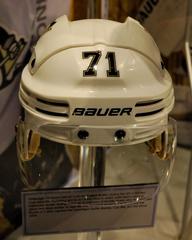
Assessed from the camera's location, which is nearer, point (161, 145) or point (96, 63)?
point (96, 63)

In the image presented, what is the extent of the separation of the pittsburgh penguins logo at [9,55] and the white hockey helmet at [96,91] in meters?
0.17

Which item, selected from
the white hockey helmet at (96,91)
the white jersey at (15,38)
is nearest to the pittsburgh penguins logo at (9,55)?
the white jersey at (15,38)

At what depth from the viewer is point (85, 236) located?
0.98 m

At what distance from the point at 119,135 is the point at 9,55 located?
0.34m

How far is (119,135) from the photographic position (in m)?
0.69

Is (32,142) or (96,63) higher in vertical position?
(96,63)

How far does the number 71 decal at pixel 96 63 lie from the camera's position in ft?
2.22

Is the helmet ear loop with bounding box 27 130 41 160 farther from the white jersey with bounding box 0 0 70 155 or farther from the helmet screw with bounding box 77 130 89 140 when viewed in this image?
the white jersey with bounding box 0 0 70 155

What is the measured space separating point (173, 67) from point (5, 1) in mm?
809

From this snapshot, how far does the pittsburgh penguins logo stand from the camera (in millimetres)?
882

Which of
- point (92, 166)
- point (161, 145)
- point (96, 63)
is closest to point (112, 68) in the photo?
point (96, 63)

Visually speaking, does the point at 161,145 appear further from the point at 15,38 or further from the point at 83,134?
the point at 15,38

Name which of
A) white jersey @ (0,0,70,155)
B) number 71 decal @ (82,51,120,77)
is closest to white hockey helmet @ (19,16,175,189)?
number 71 decal @ (82,51,120,77)

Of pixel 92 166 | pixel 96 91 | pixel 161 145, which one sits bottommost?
pixel 92 166
